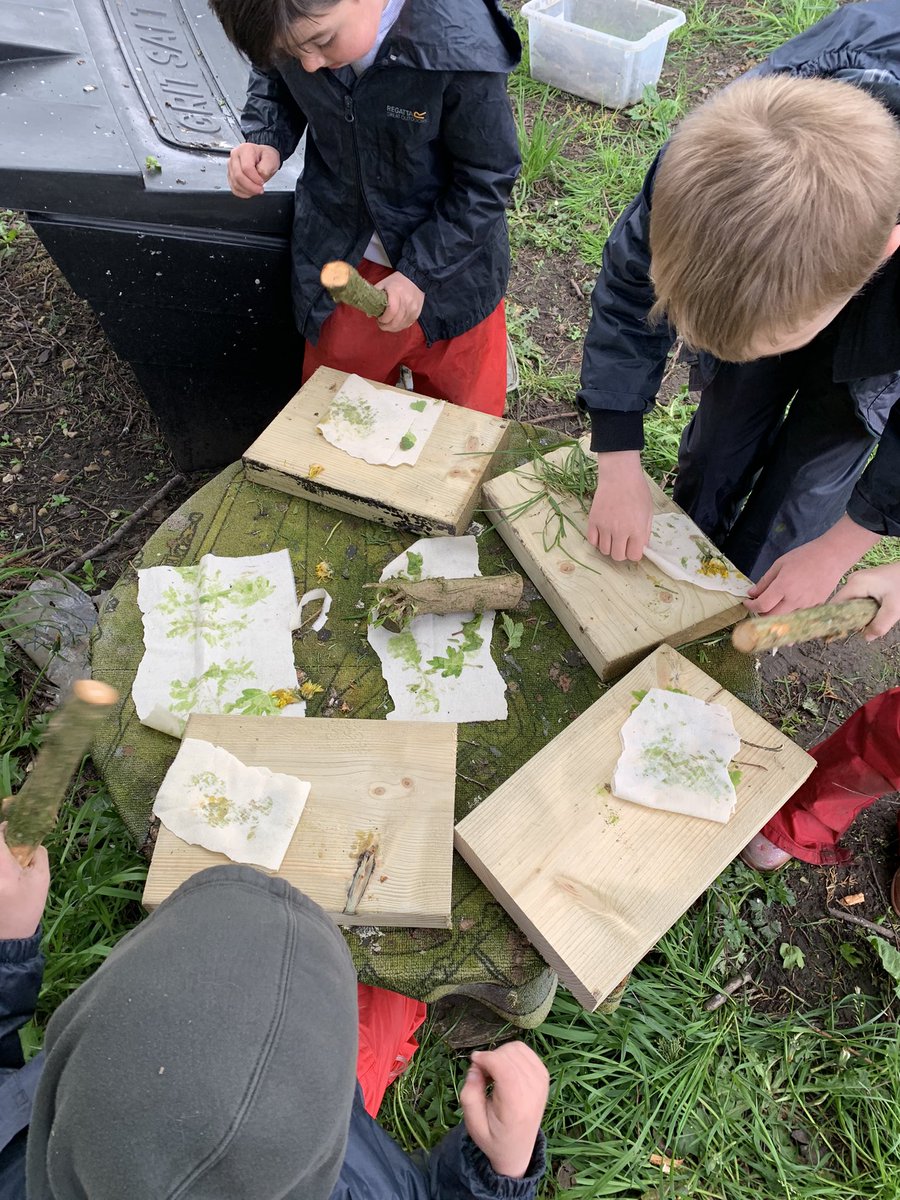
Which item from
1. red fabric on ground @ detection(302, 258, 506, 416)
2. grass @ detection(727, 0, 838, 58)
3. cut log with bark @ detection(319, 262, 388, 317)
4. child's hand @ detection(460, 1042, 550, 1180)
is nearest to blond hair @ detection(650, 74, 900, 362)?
cut log with bark @ detection(319, 262, 388, 317)

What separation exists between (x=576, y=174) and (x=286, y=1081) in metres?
4.67

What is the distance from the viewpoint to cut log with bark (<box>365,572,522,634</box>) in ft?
5.66

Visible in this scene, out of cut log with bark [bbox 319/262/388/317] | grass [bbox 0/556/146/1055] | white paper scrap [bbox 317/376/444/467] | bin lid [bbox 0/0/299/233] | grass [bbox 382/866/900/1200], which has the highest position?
bin lid [bbox 0/0/299/233]

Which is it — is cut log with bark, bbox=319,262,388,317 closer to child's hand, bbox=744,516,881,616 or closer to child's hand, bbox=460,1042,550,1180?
child's hand, bbox=744,516,881,616

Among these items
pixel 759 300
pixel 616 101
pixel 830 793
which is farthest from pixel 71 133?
pixel 616 101

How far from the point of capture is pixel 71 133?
2.14 m

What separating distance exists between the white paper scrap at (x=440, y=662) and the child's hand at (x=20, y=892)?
2.31 feet

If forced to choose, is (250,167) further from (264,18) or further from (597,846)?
(597,846)

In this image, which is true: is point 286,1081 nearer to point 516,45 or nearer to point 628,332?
point 628,332

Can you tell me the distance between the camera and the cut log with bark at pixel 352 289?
1.91 metres

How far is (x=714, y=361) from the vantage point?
2070 mm

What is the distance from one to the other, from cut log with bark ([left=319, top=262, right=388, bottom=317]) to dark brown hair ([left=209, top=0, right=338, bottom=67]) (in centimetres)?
45

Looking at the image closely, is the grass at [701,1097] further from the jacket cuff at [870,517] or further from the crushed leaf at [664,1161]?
the jacket cuff at [870,517]

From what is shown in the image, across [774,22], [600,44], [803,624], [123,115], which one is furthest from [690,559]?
[774,22]
